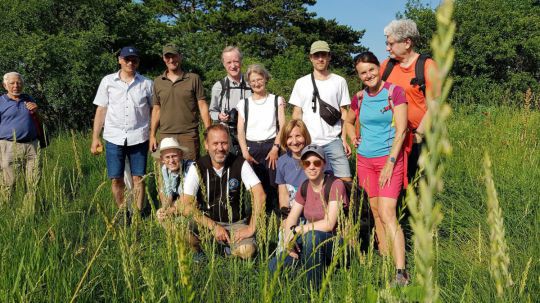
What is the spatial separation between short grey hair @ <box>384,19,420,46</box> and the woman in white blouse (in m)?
1.44

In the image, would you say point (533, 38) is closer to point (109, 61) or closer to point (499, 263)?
point (109, 61)

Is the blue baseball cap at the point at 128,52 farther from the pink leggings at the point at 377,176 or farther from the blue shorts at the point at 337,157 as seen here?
the pink leggings at the point at 377,176

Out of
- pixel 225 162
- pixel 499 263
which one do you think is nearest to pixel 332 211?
pixel 225 162

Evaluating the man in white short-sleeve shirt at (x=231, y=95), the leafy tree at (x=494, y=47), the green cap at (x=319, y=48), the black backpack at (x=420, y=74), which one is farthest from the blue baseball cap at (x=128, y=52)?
the leafy tree at (x=494, y=47)

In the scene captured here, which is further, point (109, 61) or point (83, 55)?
point (109, 61)

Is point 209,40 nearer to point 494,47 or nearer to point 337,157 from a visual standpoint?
point 494,47

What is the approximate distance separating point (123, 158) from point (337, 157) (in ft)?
7.81

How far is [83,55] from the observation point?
14180 millimetres

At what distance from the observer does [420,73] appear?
3.69m

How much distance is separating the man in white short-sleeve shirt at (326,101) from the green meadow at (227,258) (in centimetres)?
103

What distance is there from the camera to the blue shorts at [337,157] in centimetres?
453

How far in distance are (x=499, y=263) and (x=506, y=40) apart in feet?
86.8

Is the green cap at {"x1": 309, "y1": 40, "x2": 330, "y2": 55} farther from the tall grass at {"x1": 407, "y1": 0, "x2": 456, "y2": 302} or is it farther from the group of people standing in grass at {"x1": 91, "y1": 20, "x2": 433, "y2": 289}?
the tall grass at {"x1": 407, "y1": 0, "x2": 456, "y2": 302}

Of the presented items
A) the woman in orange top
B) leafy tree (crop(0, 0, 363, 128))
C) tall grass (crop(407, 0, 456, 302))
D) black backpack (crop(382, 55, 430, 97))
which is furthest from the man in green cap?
leafy tree (crop(0, 0, 363, 128))
